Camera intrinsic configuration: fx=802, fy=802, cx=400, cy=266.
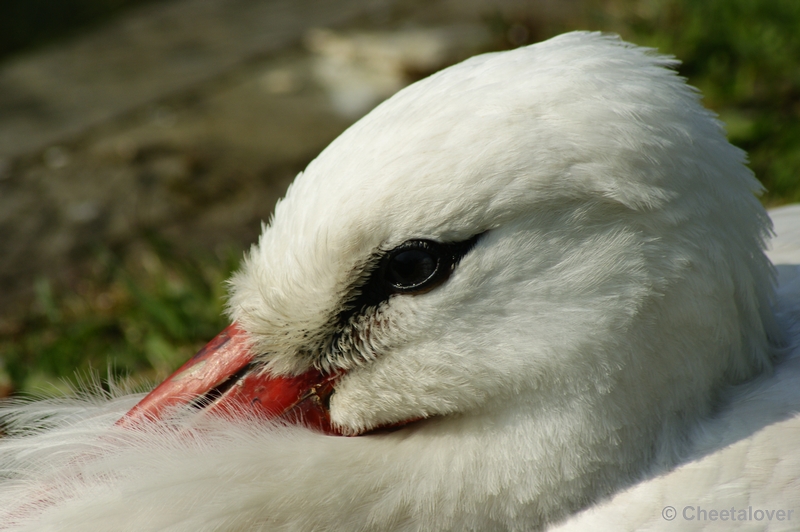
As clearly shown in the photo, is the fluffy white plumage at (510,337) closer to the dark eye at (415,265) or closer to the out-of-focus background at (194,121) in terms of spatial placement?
the dark eye at (415,265)

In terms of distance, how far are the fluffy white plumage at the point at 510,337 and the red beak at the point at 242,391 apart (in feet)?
0.10

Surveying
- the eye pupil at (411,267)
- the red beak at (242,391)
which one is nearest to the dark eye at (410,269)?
the eye pupil at (411,267)

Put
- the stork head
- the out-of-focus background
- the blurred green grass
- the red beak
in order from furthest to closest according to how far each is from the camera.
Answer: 1. the out-of-focus background
2. the blurred green grass
3. the red beak
4. the stork head

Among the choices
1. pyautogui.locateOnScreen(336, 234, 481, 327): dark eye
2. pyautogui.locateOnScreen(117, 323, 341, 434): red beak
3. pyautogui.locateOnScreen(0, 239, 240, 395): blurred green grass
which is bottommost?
pyautogui.locateOnScreen(0, 239, 240, 395): blurred green grass

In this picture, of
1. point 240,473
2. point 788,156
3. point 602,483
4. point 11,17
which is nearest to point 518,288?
point 602,483

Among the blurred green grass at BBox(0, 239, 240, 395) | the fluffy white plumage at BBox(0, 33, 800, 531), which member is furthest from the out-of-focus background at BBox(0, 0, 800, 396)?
the fluffy white plumage at BBox(0, 33, 800, 531)

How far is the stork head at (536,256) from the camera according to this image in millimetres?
1464

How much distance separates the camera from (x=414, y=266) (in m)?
1.52

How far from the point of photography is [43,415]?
1.90 metres

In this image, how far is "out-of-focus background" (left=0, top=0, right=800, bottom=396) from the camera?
3314 mm

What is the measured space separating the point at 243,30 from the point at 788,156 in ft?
14.9

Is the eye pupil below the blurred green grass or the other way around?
the other way around

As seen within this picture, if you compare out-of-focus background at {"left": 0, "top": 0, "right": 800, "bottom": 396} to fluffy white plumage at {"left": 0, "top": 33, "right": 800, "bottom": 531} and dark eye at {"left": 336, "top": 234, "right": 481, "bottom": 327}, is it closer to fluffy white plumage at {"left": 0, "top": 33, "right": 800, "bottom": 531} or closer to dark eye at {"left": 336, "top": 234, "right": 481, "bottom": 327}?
fluffy white plumage at {"left": 0, "top": 33, "right": 800, "bottom": 531}

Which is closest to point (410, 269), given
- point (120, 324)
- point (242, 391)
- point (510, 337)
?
point (510, 337)
